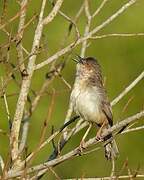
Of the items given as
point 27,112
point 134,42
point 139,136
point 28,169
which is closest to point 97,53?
point 134,42

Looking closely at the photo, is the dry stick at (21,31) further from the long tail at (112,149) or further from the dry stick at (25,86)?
the long tail at (112,149)

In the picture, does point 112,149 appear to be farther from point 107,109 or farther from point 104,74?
point 104,74

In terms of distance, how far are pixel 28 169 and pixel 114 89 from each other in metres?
10.9

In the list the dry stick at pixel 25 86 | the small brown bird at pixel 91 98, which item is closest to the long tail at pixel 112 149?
the small brown bird at pixel 91 98

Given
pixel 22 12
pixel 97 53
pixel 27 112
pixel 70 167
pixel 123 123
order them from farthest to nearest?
pixel 97 53 → pixel 70 167 → pixel 27 112 → pixel 22 12 → pixel 123 123

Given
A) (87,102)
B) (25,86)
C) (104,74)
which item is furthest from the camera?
(104,74)

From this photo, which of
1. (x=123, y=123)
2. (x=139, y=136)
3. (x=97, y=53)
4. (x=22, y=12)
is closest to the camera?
(x=123, y=123)

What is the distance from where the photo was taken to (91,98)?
713 centimetres

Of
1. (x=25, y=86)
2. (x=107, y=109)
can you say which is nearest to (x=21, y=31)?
(x=25, y=86)

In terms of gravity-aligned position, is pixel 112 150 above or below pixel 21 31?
below

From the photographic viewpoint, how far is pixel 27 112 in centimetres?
657

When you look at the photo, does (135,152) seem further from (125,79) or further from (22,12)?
(22,12)

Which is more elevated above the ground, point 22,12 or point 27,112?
point 22,12

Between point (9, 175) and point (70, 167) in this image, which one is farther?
point (70, 167)
